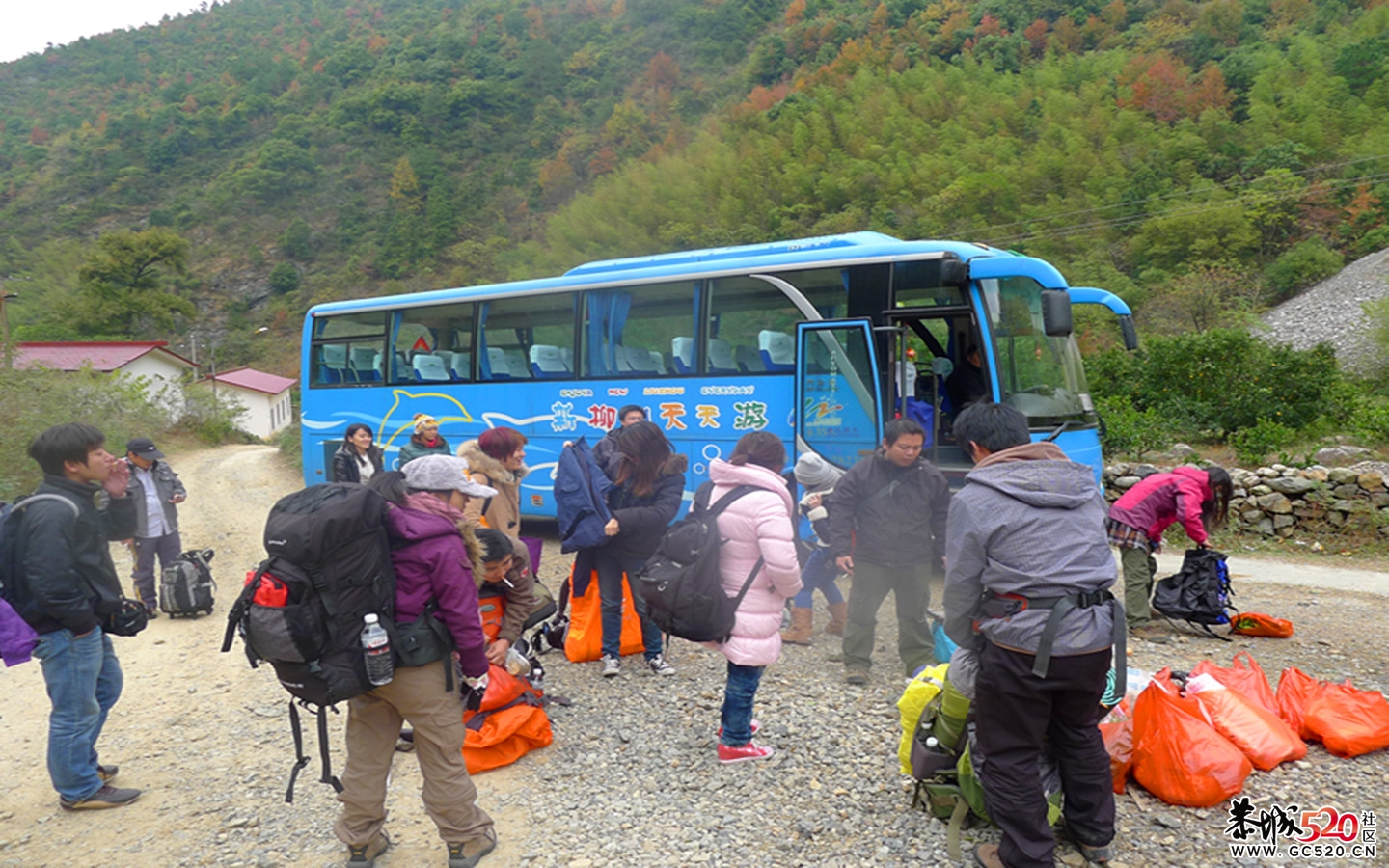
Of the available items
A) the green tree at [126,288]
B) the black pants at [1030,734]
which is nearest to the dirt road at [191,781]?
the black pants at [1030,734]

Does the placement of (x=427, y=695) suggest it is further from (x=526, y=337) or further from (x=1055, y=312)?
(x=526, y=337)

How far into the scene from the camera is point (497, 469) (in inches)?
181

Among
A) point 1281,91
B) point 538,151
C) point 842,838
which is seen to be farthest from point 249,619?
point 538,151

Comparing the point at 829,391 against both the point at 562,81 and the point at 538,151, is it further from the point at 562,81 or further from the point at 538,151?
the point at 562,81

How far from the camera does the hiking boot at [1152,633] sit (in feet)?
18.1

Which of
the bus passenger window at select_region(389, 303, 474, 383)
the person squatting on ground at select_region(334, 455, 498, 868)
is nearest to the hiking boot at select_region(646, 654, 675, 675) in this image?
the person squatting on ground at select_region(334, 455, 498, 868)

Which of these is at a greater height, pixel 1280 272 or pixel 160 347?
pixel 1280 272

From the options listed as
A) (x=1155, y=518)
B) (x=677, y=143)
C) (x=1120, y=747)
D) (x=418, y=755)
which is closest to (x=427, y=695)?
(x=418, y=755)

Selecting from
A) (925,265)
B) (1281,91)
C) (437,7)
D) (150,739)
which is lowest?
(150,739)

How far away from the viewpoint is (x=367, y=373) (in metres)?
10.6

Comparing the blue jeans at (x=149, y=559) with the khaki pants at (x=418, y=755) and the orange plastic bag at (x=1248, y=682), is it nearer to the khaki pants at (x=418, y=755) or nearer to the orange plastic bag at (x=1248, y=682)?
the khaki pants at (x=418, y=755)

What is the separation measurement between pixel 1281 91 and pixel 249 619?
153 feet

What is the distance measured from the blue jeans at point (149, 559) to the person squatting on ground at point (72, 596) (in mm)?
3733

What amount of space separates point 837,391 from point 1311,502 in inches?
229
